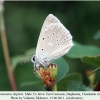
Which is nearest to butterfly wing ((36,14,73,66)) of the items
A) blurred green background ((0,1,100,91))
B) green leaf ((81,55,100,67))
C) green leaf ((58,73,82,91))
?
green leaf ((58,73,82,91))

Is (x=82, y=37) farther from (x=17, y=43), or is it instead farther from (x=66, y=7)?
(x=17, y=43)

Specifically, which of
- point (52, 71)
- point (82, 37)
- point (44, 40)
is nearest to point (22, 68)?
point (82, 37)

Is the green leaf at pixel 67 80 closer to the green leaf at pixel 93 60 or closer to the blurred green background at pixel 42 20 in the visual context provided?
the green leaf at pixel 93 60

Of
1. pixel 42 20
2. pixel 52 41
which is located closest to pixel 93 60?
pixel 52 41

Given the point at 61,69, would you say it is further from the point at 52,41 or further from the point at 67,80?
the point at 52,41

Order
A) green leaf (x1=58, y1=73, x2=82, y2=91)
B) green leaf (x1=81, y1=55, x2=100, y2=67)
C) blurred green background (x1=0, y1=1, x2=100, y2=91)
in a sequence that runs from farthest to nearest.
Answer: blurred green background (x1=0, y1=1, x2=100, y2=91), green leaf (x1=58, y1=73, x2=82, y2=91), green leaf (x1=81, y1=55, x2=100, y2=67)

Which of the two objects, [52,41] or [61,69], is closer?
[61,69]

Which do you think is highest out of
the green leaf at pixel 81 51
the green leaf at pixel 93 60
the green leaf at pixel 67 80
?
the green leaf at pixel 93 60

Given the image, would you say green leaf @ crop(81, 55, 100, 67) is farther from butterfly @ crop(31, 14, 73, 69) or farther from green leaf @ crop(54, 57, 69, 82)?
butterfly @ crop(31, 14, 73, 69)

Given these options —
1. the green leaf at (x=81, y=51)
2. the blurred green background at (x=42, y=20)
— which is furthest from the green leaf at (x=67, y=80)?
the blurred green background at (x=42, y=20)
